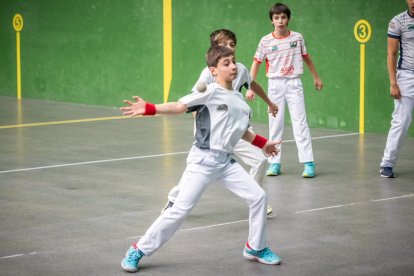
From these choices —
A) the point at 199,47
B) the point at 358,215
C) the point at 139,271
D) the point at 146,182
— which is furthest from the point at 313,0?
the point at 139,271

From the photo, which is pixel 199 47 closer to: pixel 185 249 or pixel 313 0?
pixel 313 0

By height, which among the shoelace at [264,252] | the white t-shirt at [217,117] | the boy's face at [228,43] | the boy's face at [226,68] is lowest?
the shoelace at [264,252]

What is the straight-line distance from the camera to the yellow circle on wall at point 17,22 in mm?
19438

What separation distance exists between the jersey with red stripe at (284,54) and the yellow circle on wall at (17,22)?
32.1 ft

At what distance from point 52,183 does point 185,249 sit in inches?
129

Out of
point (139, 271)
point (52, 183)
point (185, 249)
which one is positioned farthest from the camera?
point (52, 183)

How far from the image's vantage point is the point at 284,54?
424 inches

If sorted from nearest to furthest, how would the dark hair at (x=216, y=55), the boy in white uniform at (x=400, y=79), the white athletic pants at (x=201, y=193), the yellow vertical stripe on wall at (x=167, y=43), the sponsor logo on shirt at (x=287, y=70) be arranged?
1. the white athletic pants at (x=201, y=193)
2. the dark hair at (x=216, y=55)
3. the boy in white uniform at (x=400, y=79)
4. the sponsor logo on shirt at (x=287, y=70)
5. the yellow vertical stripe on wall at (x=167, y=43)

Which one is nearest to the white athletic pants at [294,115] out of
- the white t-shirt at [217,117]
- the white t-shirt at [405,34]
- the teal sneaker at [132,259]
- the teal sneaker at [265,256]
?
the white t-shirt at [405,34]

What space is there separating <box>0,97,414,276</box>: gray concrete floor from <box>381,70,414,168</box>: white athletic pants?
0.93 ft

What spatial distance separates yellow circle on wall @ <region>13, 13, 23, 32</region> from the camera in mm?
19438

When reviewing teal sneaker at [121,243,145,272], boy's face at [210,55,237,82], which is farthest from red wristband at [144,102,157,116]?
teal sneaker at [121,243,145,272]

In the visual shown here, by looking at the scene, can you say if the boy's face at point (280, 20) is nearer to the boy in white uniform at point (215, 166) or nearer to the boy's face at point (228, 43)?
the boy's face at point (228, 43)

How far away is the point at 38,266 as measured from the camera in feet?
22.4
